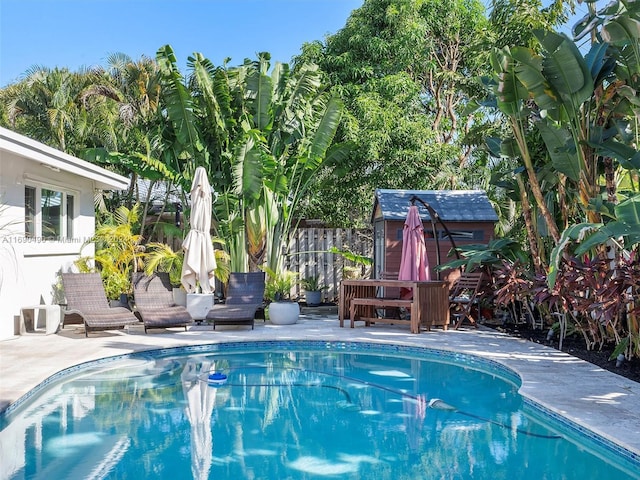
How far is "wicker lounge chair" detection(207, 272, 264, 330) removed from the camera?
10.5 m

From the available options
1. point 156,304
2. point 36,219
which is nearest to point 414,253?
point 156,304

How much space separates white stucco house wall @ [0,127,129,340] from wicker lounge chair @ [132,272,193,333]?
180 cm

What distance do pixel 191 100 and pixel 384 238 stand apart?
5.44 metres

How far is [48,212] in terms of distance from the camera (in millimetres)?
11078

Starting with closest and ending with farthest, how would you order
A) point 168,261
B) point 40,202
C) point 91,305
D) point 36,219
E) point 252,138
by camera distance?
point 91,305 < point 36,219 < point 40,202 < point 168,261 < point 252,138

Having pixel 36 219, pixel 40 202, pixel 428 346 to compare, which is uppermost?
pixel 40 202

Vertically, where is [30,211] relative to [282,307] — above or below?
above

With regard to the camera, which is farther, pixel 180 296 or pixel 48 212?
pixel 180 296

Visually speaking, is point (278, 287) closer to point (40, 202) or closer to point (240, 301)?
point (240, 301)

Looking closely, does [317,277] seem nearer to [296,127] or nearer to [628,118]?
[296,127]

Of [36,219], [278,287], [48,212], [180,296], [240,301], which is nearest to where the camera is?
[36,219]

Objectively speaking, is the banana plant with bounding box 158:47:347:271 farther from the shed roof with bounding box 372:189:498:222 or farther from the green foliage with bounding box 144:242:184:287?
the shed roof with bounding box 372:189:498:222

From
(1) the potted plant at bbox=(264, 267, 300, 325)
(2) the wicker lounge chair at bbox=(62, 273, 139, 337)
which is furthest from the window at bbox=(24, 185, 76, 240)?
(1) the potted plant at bbox=(264, 267, 300, 325)

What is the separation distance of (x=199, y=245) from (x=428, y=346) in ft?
16.0
